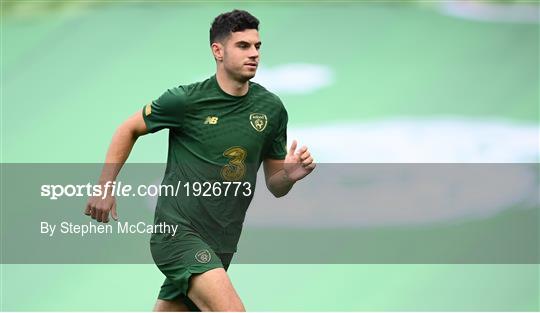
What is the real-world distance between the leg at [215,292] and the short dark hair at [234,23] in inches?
52.8

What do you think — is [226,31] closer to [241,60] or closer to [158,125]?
[241,60]

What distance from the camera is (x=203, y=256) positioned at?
22.9 feet

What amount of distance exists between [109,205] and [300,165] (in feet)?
3.55

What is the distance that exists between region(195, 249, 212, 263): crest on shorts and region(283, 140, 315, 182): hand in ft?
2.18

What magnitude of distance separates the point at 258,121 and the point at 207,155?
1.17 ft

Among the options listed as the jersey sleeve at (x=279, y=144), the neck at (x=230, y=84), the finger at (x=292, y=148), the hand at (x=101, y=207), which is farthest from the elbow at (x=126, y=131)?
the finger at (x=292, y=148)

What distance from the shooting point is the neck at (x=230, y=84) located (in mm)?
7250

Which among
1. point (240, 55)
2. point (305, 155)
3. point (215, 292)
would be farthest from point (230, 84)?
point (215, 292)

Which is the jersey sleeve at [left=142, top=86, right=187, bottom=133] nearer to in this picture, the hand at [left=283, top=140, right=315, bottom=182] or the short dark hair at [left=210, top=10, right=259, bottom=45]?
the short dark hair at [left=210, top=10, right=259, bottom=45]

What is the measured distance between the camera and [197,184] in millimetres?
7172

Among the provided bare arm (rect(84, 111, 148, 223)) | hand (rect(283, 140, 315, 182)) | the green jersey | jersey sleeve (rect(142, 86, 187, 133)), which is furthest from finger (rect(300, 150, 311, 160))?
bare arm (rect(84, 111, 148, 223))

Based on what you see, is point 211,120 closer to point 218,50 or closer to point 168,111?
point 168,111

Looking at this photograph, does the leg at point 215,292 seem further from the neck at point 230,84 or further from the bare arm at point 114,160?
the neck at point 230,84

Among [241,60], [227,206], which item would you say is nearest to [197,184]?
[227,206]
